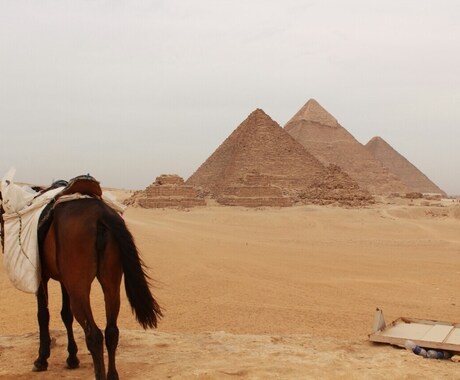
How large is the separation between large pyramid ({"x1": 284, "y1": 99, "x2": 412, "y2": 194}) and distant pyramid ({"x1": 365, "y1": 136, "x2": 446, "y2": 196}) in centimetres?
2181

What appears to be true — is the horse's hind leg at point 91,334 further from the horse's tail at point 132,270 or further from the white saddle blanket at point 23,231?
the white saddle blanket at point 23,231

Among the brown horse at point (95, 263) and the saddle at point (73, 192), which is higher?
the saddle at point (73, 192)

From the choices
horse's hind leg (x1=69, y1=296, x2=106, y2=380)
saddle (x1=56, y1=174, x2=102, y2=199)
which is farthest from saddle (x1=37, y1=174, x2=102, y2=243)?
horse's hind leg (x1=69, y1=296, x2=106, y2=380)

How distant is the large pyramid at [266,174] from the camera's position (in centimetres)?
4919

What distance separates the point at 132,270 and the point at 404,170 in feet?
420

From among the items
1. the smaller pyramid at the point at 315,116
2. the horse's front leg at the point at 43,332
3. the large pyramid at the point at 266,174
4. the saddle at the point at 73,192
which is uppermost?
the smaller pyramid at the point at 315,116

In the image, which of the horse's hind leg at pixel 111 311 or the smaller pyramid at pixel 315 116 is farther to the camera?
the smaller pyramid at pixel 315 116

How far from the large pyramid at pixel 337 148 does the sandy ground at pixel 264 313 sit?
2978 inches

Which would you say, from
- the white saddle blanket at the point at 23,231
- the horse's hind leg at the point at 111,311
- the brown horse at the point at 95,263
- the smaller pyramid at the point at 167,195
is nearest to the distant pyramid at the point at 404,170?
the smaller pyramid at the point at 167,195

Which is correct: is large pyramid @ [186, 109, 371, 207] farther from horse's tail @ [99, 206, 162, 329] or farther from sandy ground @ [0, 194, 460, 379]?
horse's tail @ [99, 206, 162, 329]

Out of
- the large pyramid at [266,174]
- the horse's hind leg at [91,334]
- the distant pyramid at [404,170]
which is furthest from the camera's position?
the distant pyramid at [404,170]

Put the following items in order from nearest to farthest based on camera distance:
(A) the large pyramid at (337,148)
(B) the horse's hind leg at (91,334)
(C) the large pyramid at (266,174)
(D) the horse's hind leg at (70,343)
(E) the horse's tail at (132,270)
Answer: (B) the horse's hind leg at (91,334), (E) the horse's tail at (132,270), (D) the horse's hind leg at (70,343), (C) the large pyramid at (266,174), (A) the large pyramid at (337,148)

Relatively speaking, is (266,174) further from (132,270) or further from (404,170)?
(404,170)

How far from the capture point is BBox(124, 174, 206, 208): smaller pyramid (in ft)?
144
